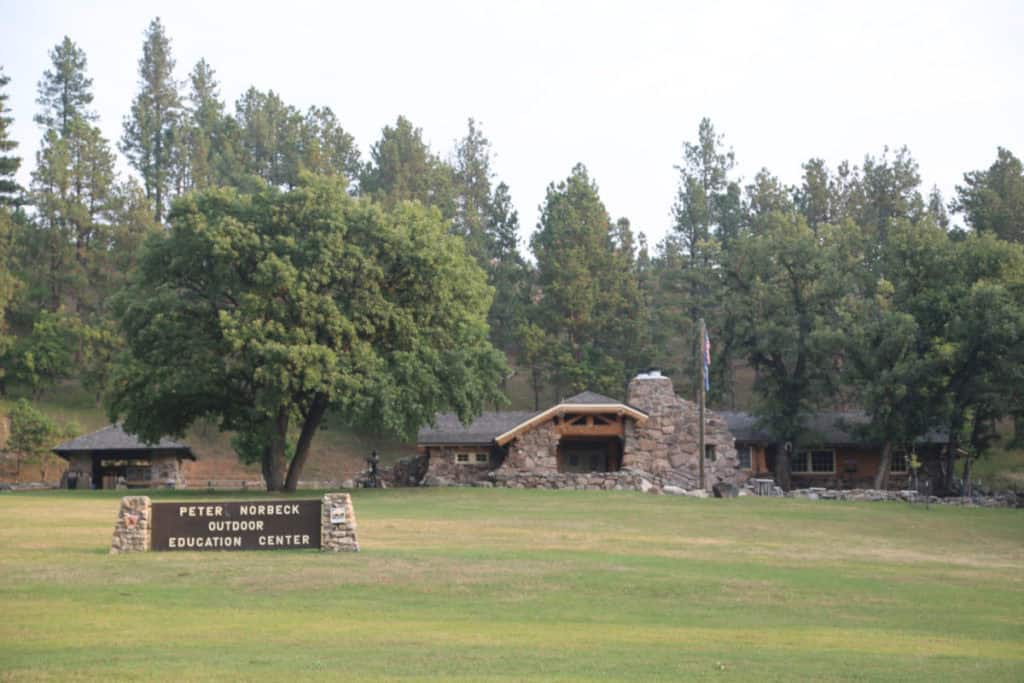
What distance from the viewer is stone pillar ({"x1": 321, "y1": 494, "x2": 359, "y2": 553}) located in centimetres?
2291

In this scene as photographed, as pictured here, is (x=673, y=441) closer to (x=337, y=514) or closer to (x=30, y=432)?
(x=30, y=432)

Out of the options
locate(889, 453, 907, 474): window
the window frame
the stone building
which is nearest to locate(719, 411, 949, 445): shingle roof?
the window frame

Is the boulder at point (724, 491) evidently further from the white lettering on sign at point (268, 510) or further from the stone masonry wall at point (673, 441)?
the white lettering on sign at point (268, 510)

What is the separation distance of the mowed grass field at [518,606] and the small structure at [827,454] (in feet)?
86.8

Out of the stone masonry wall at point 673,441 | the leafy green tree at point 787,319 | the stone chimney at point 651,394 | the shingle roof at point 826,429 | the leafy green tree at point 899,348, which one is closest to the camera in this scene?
the leafy green tree at point 899,348

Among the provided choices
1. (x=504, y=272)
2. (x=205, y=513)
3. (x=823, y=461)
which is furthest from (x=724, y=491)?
(x=504, y=272)

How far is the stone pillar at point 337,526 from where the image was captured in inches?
902

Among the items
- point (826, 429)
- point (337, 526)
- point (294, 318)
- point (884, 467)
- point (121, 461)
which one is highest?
point (294, 318)

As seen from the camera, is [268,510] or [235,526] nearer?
Answer: [235,526]

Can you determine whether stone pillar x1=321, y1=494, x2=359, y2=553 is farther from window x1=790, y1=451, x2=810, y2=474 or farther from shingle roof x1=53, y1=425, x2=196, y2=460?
window x1=790, y1=451, x2=810, y2=474

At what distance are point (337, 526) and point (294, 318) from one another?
2081cm

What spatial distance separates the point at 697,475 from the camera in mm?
53719

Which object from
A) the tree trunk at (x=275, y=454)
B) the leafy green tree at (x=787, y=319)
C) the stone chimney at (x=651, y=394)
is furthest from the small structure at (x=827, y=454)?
the tree trunk at (x=275, y=454)

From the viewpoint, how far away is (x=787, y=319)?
185ft
